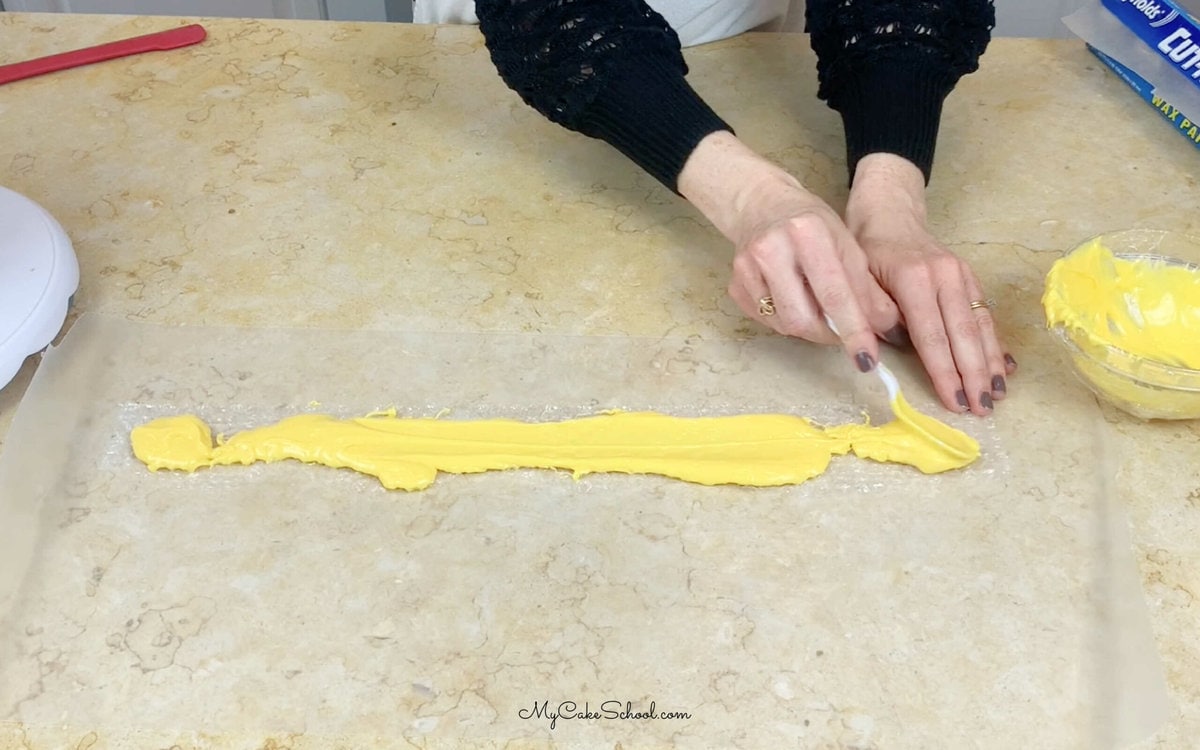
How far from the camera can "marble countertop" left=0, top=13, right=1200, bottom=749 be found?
916mm

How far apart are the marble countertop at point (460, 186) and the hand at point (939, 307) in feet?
0.12

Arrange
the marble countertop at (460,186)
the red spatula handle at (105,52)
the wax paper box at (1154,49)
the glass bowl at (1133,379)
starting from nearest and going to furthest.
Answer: the glass bowl at (1133,379) < the marble countertop at (460,186) < the wax paper box at (1154,49) < the red spatula handle at (105,52)

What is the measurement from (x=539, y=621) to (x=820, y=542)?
8.2 inches

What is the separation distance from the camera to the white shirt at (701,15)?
45.9 inches

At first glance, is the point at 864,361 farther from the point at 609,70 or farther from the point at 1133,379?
the point at 609,70

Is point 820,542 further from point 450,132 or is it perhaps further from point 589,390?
point 450,132

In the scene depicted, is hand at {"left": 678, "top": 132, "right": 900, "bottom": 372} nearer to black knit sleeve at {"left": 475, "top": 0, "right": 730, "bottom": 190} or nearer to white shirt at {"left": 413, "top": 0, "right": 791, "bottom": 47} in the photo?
black knit sleeve at {"left": 475, "top": 0, "right": 730, "bottom": 190}

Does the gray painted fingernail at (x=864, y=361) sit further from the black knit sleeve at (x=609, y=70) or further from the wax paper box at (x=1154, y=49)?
the wax paper box at (x=1154, y=49)

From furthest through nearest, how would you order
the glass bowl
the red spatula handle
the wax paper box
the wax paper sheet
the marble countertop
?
the red spatula handle < the wax paper box < the marble countertop < the glass bowl < the wax paper sheet

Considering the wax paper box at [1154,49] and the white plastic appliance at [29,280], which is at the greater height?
the wax paper box at [1154,49]

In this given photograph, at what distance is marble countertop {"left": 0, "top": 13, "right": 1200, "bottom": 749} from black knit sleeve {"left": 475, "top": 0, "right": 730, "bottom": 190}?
10 cm

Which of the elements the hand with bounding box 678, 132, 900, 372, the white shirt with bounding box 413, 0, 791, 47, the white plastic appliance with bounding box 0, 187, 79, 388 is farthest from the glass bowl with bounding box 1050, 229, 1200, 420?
the white plastic appliance with bounding box 0, 187, 79, 388

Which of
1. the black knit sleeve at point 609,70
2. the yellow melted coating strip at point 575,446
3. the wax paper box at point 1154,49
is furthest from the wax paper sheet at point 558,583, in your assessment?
the wax paper box at point 1154,49

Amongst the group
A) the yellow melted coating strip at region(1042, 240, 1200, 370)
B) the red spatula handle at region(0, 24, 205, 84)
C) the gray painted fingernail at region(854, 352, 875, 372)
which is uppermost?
the yellow melted coating strip at region(1042, 240, 1200, 370)
